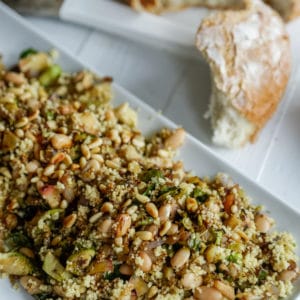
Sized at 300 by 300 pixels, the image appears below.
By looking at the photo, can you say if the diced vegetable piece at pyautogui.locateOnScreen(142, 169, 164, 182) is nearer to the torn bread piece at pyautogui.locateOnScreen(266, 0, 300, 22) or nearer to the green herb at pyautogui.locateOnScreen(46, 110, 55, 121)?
the green herb at pyautogui.locateOnScreen(46, 110, 55, 121)

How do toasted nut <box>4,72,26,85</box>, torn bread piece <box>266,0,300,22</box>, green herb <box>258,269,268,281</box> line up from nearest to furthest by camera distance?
green herb <box>258,269,268,281</box>, toasted nut <box>4,72,26,85</box>, torn bread piece <box>266,0,300,22</box>

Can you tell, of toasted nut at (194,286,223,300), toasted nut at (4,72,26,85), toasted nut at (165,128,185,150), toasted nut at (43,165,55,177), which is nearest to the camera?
toasted nut at (194,286,223,300)

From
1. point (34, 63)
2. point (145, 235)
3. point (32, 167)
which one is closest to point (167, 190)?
point (145, 235)

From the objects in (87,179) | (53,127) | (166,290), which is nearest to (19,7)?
(53,127)

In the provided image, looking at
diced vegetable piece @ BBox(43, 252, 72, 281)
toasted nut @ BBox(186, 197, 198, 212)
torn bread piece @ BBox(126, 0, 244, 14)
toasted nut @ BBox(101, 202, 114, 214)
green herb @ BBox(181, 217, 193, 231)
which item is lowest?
diced vegetable piece @ BBox(43, 252, 72, 281)

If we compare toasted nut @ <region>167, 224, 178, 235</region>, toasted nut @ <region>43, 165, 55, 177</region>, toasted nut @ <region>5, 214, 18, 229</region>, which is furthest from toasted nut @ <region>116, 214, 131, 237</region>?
toasted nut @ <region>5, 214, 18, 229</region>

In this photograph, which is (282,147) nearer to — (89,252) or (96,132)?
(96,132)

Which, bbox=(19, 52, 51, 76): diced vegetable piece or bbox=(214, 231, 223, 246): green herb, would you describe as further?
bbox=(19, 52, 51, 76): diced vegetable piece
